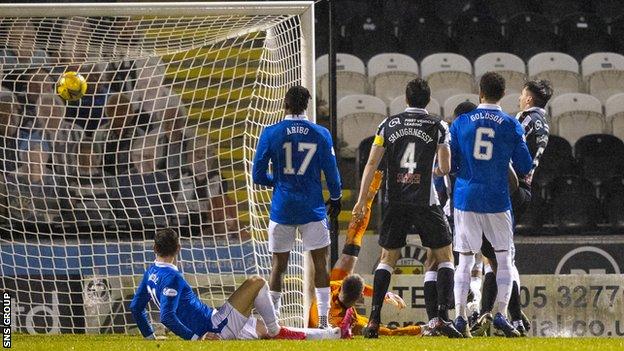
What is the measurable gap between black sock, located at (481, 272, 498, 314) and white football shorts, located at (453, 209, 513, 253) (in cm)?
48

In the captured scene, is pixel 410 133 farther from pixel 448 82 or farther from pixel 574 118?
pixel 448 82

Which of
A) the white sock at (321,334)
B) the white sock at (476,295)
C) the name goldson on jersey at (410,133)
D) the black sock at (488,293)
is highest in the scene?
the name goldson on jersey at (410,133)

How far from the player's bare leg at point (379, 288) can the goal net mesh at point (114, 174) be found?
1108mm

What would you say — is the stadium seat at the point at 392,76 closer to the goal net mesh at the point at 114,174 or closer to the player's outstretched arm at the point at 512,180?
the goal net mesh at the point at 114,174

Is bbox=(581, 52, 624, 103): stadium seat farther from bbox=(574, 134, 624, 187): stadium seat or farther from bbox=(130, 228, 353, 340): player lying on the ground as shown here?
bbox=(130, 228, 353, 340): player lying on the ground

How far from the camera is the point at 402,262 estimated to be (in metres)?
10.8

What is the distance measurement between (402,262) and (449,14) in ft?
15.0

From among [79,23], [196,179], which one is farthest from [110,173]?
[79,23]

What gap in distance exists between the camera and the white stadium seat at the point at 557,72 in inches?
535

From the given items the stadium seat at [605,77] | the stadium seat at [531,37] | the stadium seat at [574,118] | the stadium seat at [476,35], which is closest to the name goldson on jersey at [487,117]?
the stadium seat at [574,118]

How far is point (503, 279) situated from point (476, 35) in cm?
645

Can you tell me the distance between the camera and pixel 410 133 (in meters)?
8.06

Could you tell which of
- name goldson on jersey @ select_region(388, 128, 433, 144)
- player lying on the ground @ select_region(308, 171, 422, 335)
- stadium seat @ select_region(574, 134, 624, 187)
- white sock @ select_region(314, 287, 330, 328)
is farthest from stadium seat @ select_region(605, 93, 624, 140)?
white sock @ select_region(314, 287, 330, 328)

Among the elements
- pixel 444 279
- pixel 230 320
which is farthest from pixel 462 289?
pixel 230 320
